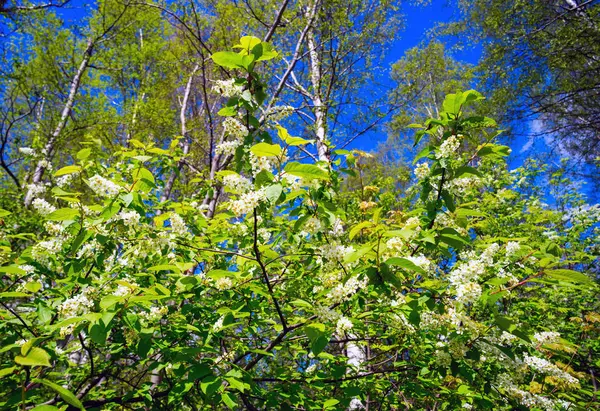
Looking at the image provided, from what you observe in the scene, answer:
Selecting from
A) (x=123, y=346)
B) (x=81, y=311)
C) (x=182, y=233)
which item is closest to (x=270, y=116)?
(x=182, y=233)

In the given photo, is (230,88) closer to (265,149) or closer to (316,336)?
(265,149)

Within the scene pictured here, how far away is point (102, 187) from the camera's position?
6.64ft

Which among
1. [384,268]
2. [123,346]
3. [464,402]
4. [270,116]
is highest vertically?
[270,116]

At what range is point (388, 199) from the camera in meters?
7.07

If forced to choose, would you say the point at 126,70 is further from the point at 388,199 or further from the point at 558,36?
the point at 558,36

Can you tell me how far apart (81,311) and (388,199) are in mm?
5977

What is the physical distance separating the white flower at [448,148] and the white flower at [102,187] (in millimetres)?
1830

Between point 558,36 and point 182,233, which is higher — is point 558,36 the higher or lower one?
the higher one

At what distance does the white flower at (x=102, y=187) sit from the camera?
201 cm

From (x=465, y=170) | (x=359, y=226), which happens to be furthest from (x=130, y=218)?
(x=465, y=170)

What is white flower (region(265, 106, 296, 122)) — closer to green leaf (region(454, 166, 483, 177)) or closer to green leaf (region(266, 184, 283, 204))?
green leaf (region(266, 184, 283, 204))

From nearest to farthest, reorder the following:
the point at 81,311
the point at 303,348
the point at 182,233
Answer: the point at 81,311 < the point at 182,233 < the point at 303,348

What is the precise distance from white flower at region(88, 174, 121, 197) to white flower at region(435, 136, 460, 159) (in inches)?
72.1

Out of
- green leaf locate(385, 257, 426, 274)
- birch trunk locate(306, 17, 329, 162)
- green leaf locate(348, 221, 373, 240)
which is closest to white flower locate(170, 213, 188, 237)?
green leaf locate(348, 221, 373, 240)
